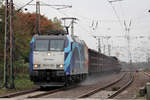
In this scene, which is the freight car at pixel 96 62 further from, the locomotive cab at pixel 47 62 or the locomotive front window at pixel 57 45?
the locomotive cab at pixel 47 62

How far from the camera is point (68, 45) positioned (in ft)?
64.4

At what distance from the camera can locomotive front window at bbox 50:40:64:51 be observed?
64.3 ft

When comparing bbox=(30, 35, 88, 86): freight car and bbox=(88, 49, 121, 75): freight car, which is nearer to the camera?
bbox=(30, 35, 88, 86): freight car

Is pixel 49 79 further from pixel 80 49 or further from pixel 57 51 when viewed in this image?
pixel 80 49

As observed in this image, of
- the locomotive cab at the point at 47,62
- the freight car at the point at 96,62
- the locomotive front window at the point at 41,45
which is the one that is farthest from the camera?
the freight car at the point at 96,62

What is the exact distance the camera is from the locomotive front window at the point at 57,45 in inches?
771

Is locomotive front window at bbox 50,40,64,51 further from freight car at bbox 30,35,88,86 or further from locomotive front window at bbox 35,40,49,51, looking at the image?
locomotive front window at bbox 35,40,49,51

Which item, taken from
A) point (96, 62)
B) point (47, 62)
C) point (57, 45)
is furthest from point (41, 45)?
point (96, 62)

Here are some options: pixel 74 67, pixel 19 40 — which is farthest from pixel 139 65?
pixel 74 67

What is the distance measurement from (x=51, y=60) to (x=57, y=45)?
3.45 feet

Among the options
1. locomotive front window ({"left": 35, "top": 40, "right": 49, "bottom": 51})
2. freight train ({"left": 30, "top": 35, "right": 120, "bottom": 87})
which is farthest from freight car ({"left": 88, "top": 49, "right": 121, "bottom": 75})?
locomotive front window ({"left": 35, "top": 40, "right": 49, "bottom": 51})

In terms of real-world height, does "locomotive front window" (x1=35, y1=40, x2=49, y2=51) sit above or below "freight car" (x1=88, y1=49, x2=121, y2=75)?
above

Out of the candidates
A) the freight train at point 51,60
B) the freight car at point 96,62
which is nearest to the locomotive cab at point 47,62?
the freight train at point 51,60

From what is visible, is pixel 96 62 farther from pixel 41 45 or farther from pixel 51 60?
pixel 51 60
